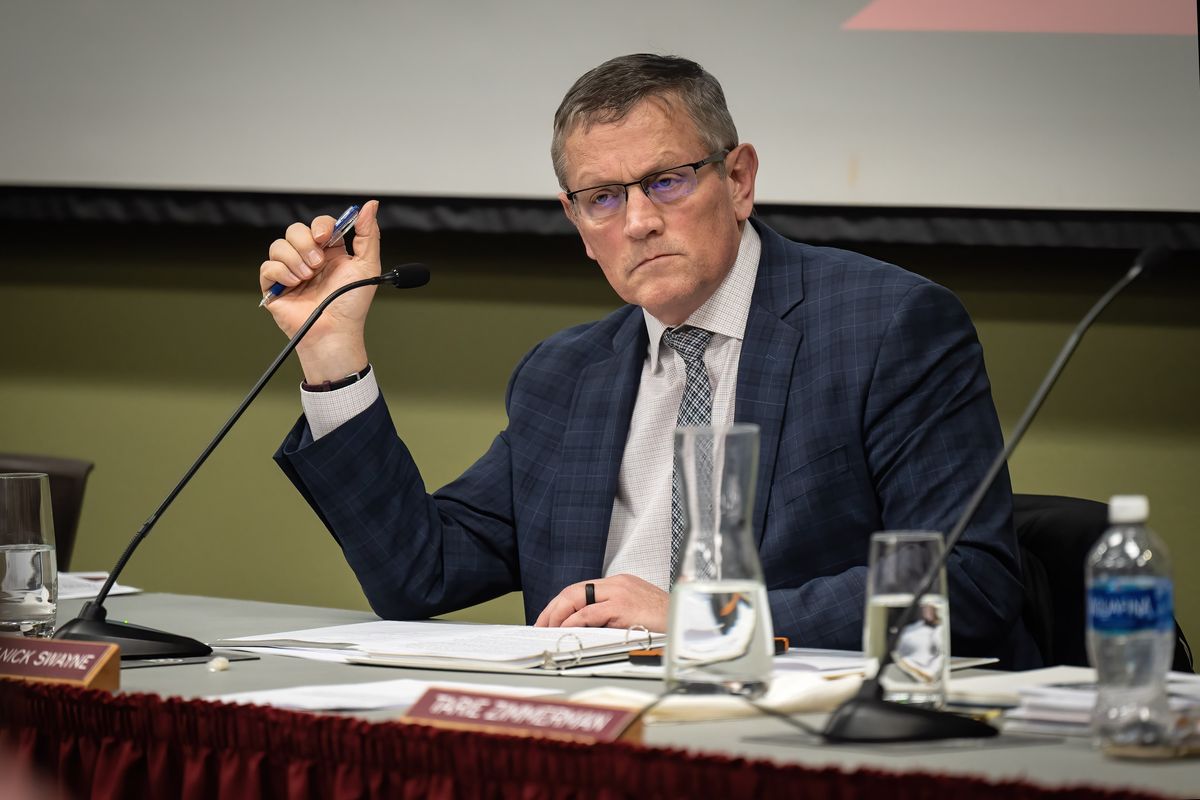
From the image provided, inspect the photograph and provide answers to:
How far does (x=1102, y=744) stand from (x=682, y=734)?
0.29 m

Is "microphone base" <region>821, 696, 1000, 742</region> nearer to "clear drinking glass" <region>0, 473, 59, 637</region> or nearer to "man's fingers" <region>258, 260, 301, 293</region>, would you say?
"clear drinking glass" <region>0, 473, 59, 637</region>

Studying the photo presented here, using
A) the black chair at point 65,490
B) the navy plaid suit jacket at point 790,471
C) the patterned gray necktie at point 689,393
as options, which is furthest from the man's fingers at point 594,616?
the black chair at point 65,490

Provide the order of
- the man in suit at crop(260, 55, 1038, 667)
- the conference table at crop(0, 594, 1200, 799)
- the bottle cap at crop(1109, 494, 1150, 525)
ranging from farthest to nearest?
the man in suit at crop(260, 55, 1038, 667) → the bottle cap at crop(1109, 494, 1150, 525) → the conference table at crop(0, 594, 1200, 799)

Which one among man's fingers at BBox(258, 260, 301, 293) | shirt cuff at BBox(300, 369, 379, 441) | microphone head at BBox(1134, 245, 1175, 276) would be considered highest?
man's fingers at BBox(258, 260, 301, 293)

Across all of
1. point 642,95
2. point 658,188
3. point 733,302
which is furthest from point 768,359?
point 642,95

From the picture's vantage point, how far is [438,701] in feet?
3.39

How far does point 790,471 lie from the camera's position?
69.0 inches

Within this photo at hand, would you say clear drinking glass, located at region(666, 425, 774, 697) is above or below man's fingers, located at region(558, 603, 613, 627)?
above

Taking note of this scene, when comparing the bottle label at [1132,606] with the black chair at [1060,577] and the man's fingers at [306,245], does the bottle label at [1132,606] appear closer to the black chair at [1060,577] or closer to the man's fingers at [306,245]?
the black chair at [1060,577]

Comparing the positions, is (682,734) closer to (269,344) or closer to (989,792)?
(989,792)

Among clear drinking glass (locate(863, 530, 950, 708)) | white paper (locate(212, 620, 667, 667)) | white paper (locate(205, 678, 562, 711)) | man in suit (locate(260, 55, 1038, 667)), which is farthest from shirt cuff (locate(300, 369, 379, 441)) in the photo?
clear drinking glass (locate(863, 530, 950, 708))

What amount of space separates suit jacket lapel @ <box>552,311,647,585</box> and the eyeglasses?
24 cm

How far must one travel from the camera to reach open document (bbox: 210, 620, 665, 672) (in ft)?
4.40

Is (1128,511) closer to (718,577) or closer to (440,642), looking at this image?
(718,577)
